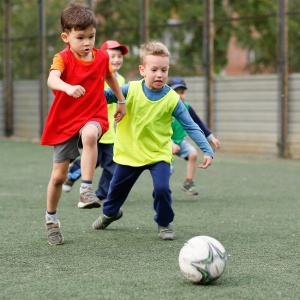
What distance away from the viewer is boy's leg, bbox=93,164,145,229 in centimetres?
654

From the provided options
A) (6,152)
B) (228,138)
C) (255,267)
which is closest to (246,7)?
(228,138)

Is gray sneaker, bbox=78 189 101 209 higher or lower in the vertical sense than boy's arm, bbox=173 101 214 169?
lower

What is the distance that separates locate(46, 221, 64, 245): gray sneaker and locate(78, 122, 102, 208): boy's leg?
40 cm

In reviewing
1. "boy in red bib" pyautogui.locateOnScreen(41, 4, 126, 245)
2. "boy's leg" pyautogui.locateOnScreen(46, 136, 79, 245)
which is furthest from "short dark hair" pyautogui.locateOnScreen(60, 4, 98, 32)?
"boy's leg" pyautogui.locateOnScreen(46, 136, 79, 245)

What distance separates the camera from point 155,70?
6316 millimetres

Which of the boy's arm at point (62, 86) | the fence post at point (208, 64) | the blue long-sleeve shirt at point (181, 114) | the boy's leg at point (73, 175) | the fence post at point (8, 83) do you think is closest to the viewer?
the boy's arm at point (62, 86)

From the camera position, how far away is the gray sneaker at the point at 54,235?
6.16 meters

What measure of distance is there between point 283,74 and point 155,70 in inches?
395

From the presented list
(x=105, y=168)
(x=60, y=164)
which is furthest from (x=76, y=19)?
(x=105, y=168)

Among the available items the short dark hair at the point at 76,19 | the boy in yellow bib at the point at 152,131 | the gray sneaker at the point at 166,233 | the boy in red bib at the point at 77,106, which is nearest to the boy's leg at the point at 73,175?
the boy in yellow bib at the point at 152,131

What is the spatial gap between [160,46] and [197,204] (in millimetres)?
3049

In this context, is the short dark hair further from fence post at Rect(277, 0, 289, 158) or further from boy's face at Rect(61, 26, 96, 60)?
fence post at Rect(277, 0, 289, 158)

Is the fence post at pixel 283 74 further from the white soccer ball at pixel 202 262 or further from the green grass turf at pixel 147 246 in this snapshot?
the white soccer ball at pixel 202 262

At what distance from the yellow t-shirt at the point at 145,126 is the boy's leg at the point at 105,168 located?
6.78 ft
